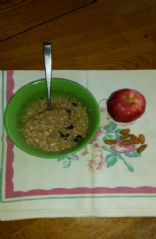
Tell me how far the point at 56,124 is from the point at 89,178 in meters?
0.14

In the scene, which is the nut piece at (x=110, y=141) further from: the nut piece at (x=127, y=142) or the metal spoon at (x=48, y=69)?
the metal spoon at (x=48, y=69)

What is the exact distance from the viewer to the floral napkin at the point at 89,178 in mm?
696

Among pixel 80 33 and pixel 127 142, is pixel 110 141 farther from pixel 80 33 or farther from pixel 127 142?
pixel 80 33

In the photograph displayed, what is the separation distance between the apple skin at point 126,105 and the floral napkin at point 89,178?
0.07 ft

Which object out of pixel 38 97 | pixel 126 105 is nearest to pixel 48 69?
pixel 38 97

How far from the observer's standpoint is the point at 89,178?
0.73 m

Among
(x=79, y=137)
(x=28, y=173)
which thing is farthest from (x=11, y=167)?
(x=79, y=137)

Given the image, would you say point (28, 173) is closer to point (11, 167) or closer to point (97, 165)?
point (11, 167)

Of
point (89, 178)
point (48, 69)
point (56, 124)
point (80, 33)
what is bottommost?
point (89, 178)

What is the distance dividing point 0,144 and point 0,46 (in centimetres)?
25

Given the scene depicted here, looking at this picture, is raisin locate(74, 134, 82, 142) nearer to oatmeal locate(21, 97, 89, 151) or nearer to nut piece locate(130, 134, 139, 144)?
oatmeal locate(21, 97, 89, 151)

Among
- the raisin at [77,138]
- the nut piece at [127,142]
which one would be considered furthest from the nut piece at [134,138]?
the raisin at [77,138]

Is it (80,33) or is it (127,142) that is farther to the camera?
(80,33)

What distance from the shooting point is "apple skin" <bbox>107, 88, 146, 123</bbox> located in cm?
76
